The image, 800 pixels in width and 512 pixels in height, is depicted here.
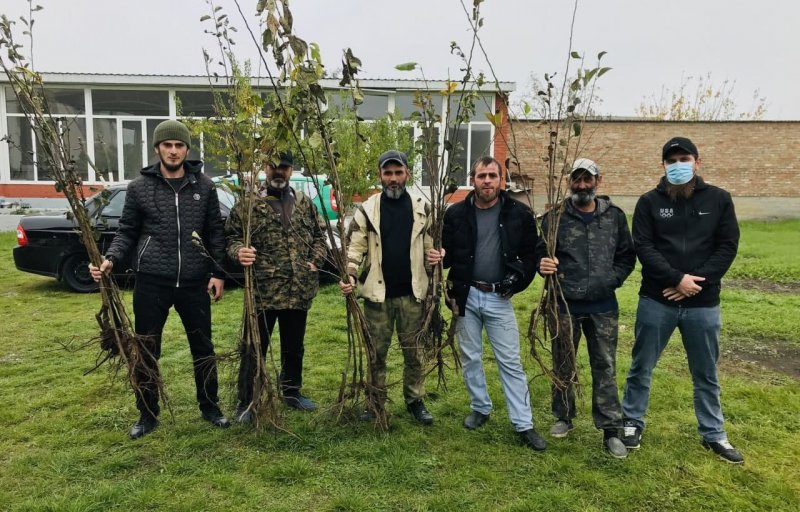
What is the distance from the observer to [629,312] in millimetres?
6691

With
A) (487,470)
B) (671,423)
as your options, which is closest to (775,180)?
(671,423)

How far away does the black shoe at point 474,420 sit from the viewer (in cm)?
361

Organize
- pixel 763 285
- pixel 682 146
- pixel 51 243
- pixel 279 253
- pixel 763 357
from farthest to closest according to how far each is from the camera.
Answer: pixel 763 285 < pixel 51 243 < pixel 763 357 < pixel 279 253 < pixel 682 146

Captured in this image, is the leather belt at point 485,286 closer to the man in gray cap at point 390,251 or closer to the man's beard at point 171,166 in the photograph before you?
the man in gray cap at point 390,251

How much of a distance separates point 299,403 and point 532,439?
163 cm

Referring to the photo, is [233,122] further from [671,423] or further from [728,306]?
[728,306]

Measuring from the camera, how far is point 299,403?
3863 mm

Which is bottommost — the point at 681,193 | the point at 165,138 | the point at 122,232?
the point at 122,232

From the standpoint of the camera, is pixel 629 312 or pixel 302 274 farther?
pixel 629 312

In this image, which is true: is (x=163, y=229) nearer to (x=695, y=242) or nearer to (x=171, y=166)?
(x=171, y=166)

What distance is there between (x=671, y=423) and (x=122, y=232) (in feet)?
12.5

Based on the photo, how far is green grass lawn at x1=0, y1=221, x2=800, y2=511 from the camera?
9.23ft

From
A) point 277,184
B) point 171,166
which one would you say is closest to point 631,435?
point 277,184

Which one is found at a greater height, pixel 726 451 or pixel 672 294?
pixel 672 294
